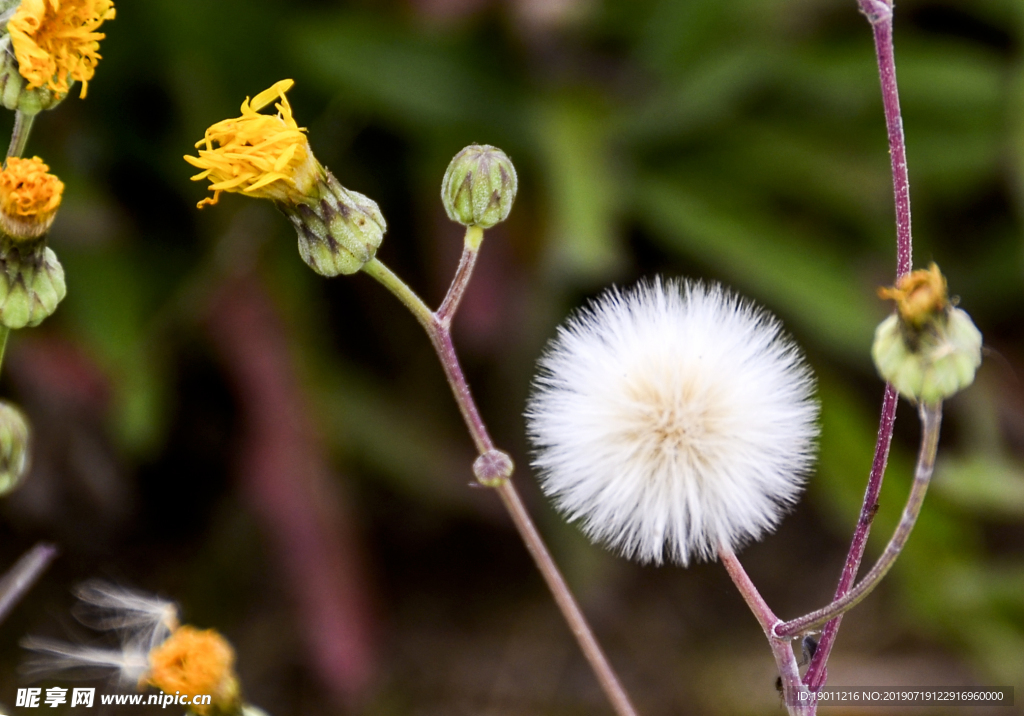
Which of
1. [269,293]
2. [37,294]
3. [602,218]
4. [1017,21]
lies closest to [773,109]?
[1017,21]

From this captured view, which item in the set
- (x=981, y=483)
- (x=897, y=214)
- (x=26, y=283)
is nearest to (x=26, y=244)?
(x=26, y=283)

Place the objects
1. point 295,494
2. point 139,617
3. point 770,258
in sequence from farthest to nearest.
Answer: point 770,258, point 295,494, point 139,617

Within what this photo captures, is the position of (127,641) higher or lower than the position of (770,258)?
lower

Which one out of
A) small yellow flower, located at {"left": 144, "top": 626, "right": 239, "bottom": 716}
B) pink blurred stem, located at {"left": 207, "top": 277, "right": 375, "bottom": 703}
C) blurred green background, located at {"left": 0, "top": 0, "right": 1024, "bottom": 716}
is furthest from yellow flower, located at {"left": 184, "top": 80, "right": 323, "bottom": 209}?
pink blurred stem, located at {"left": 207, "top": 277, "right": 375, "bottom": 703}

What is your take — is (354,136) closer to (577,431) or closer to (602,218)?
(602,218)

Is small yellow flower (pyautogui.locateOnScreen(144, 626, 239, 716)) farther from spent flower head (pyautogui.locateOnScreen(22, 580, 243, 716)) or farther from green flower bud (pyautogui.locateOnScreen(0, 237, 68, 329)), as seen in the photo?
green flower bud (pyautogui.locateOnScreen(0, 237, 68, 329))

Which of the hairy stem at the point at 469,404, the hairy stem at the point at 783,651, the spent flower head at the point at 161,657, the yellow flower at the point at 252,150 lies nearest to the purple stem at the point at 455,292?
the hairy stem at the point at 469,404

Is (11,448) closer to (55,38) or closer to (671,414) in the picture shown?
(55,38)
